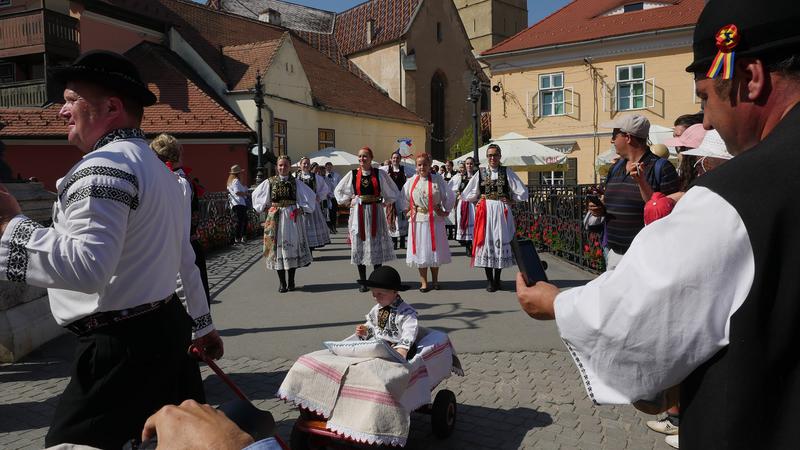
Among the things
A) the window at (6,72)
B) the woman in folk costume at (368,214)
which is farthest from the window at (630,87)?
the window at (6,72)

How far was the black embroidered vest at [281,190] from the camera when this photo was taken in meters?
10.1

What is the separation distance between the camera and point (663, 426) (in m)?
4.21

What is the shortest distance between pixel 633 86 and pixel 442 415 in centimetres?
2369

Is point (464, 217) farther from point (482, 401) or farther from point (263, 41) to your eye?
point (263, 41)

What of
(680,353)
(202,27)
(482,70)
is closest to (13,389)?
(680,353)

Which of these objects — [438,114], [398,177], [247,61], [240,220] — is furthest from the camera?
[438,114]

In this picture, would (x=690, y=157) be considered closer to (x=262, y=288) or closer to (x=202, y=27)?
(x=262, y=288)

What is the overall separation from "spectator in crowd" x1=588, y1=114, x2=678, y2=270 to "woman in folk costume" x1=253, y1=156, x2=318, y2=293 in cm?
584

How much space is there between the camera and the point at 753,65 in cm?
134

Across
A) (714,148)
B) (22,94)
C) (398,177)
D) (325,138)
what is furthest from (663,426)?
(325,138)

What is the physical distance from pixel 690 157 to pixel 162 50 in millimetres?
26961

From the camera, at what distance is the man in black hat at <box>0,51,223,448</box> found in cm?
201

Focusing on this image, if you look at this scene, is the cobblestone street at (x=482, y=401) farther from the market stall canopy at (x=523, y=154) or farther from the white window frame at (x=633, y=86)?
the white window frame at (x=633, y=86)

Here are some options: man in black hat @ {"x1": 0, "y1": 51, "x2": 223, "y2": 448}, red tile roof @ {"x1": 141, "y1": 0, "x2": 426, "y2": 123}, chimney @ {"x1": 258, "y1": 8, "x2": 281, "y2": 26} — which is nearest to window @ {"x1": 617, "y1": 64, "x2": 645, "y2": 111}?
red tile roof @ {"x1": 141, "y1": 0, "x2": 426, "y2": 123}
